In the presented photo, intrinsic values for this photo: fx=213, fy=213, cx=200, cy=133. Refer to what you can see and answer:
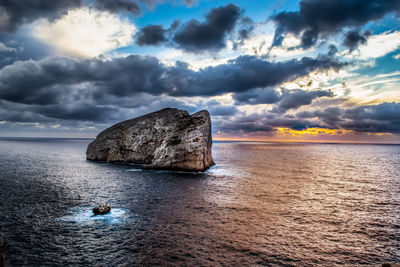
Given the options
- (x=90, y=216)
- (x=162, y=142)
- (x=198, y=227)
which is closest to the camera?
(x=198, y=227)

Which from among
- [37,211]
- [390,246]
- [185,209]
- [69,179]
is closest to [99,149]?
[69,179]

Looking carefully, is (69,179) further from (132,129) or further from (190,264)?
(190,264)

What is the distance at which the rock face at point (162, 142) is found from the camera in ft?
167

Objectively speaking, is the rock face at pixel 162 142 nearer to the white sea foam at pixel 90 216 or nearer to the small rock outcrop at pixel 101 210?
the white sea foam at pixel 90 216

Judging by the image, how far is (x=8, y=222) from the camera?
19.3 meters

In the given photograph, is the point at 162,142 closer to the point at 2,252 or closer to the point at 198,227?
the point at 198,227

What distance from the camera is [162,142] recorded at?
192ft

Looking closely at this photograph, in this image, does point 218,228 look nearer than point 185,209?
Yes

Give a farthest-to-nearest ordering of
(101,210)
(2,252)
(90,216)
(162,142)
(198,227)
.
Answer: (162,142) → (101,210) → (90,216) → (198,227) → (2,252)

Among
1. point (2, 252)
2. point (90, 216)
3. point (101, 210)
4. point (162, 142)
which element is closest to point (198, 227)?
point (101, 210)

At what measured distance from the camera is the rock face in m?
51.0

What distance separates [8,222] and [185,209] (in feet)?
53.7

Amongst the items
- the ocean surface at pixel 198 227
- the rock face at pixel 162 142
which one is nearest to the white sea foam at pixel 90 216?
Result: the ocean surface at pixel 198 227

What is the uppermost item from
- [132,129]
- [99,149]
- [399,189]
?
[132,129]
